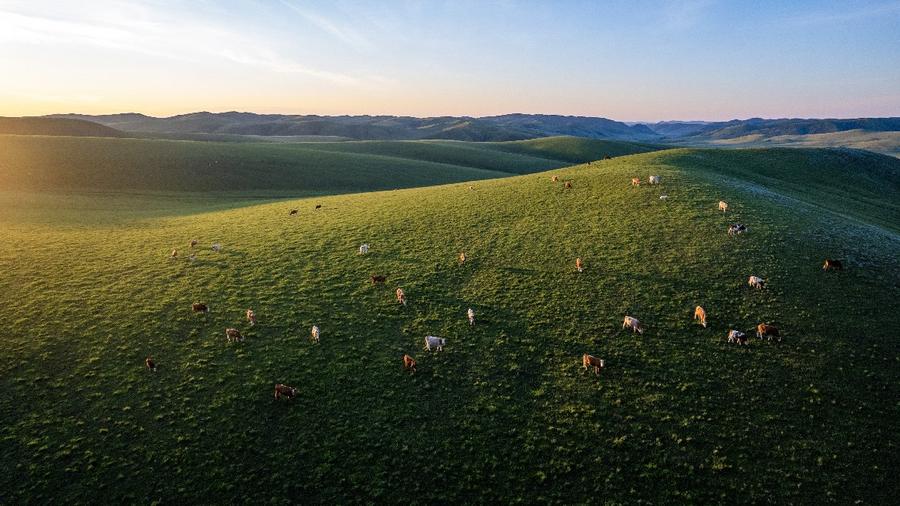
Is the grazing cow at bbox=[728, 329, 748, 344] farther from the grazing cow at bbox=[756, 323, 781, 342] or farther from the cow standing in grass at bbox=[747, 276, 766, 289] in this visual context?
the cow standing in grass at bbox=[747, 276, 766, 289]

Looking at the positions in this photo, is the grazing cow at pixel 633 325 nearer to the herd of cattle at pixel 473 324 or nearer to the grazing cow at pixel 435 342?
the herd of cattle at pixel 473 324

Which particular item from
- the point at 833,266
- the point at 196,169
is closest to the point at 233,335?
the point at 833,266

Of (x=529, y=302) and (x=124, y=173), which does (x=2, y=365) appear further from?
(x=124, y=173)

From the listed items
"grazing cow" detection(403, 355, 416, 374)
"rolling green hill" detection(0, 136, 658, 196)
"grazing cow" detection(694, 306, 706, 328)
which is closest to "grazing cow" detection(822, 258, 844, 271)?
"grazing cow" detection(694, 306, 706, 328)

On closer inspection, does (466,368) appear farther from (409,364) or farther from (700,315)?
(700,315)

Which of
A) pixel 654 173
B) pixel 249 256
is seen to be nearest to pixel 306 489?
pixel 249 256
